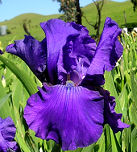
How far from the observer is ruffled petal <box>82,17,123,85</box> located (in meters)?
0.61

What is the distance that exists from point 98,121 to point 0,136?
276mm

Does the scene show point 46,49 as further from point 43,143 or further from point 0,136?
point 43,143

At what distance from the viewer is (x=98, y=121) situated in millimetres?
520

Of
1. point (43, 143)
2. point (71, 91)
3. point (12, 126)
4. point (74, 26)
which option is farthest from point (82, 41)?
point (43, 143)

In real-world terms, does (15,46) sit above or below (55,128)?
above

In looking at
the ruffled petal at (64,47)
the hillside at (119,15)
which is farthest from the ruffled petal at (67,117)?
the hillside at (119,15)

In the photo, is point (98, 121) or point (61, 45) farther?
point (61, 45)

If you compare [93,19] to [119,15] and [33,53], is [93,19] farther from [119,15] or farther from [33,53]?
[33,53]

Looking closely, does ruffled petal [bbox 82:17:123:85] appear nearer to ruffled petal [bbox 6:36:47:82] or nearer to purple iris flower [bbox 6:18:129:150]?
purple iris flower [bbox 6:18:129:150]

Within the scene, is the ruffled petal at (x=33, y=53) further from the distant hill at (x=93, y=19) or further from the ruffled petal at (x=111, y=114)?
the distant hill at (x=93, y=19)

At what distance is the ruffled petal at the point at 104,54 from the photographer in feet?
2.02

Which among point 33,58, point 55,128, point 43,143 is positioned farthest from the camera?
point 43,143

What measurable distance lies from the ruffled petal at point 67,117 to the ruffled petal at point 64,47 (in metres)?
0.11

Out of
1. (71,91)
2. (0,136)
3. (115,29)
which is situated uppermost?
(115,29)
